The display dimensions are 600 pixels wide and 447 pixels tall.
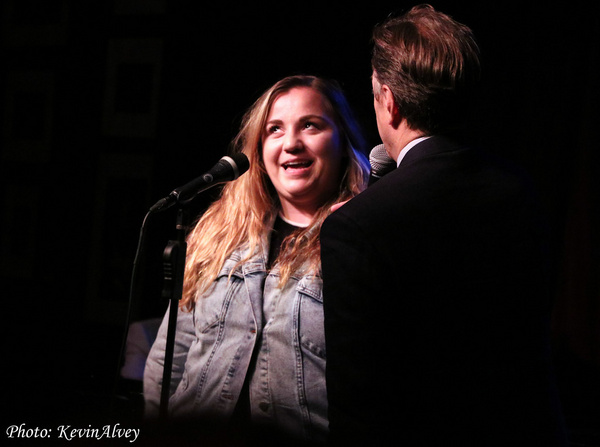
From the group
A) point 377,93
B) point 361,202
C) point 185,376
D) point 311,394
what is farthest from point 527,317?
point 185,376

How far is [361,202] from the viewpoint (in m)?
1.12

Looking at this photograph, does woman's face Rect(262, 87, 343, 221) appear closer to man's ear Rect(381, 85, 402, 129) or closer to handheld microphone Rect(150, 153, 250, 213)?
handheld microphone Rect(150, 153, 250, 213)

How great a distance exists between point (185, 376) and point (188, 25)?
201 centimetres

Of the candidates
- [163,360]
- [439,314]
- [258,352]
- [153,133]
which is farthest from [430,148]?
[153,133]

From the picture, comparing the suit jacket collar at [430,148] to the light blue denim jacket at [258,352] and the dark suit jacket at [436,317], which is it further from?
the light blue denim jacket at [258,352]

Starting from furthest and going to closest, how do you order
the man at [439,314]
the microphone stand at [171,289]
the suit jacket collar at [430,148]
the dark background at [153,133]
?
1. the dark background at [153,133]
2. the microphone stand at [171,289]
3. the suit jacket collar at [430,148]
4. the man at [439,314]

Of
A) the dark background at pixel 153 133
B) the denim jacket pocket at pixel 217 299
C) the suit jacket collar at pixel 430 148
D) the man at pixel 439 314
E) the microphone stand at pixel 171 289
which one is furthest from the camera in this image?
the dark background at pixel 153 133

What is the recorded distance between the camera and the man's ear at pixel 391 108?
1.26m

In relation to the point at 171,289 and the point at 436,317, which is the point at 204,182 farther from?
the point at 436,317

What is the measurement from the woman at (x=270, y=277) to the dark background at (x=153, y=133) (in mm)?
509

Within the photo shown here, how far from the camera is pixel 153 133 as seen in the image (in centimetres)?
311

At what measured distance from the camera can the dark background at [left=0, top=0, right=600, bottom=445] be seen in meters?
2.59

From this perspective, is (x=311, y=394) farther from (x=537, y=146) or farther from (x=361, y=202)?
(x=537, y=146)

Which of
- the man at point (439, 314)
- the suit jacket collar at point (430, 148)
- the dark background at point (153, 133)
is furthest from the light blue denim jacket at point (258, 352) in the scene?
the suit jacket collar at point (430, 148)
